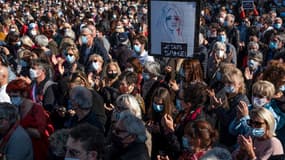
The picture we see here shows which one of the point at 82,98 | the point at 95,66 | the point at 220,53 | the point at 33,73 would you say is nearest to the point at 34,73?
the point at 33,73

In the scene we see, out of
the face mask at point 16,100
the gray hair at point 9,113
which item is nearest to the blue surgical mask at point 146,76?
the face mask at point 16,100

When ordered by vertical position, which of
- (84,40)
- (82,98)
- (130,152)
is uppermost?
(84,40)

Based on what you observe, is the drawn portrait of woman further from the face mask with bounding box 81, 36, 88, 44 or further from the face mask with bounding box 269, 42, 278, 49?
the face mask with bounding box 269, 42, 278, 49

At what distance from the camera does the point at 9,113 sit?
163 inches

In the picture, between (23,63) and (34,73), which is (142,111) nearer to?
(34,73)

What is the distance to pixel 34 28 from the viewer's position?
40.0 ft

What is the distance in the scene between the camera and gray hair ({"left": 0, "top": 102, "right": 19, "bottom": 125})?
4105 mm

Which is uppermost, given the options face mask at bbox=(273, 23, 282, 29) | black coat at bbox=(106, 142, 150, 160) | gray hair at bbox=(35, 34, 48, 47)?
face mask at bbox=(273, 23, 282, 29)

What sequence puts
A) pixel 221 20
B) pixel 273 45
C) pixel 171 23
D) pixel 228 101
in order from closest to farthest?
pixel 171 23 → pixel 228 101 → pixel 273 45 → pixel 221 20

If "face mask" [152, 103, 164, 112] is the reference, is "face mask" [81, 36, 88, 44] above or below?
above

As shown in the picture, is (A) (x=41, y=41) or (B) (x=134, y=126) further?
(A) (x=41, y=41)

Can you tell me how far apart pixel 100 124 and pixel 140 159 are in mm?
1155

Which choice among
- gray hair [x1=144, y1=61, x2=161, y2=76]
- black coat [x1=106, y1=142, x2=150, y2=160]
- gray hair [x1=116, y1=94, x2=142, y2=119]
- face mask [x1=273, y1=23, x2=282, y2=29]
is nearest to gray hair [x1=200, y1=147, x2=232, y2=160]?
black coat [x1=106, y1=142, x2=150, y2=160]

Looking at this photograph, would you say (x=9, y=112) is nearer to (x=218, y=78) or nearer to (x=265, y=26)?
(x=218, y=78)
